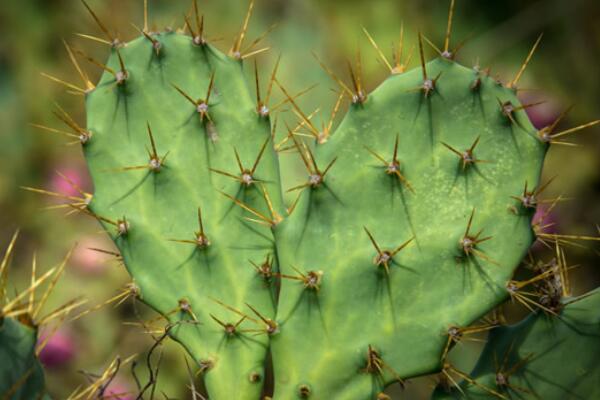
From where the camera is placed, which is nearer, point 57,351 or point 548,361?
point 548,361

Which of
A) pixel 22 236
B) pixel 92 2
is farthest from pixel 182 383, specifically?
pixel 92 2

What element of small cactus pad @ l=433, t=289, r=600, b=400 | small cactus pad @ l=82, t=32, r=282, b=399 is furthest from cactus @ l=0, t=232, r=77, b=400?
small cactus pad @ l=433, t=289, r=600, b=400

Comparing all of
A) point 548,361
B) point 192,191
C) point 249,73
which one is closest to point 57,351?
point 249,73

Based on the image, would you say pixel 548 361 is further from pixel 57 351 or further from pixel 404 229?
pixel 57 351

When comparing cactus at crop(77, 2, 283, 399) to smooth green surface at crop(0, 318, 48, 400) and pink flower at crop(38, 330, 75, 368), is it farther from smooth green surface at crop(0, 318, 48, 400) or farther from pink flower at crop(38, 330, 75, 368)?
pink flower at crop(38, 330, 75, 368)

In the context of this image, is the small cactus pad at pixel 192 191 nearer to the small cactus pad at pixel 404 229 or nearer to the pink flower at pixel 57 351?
the small cactus pad at pixel 404 229

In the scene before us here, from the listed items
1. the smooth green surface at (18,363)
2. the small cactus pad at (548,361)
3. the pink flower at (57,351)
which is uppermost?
the smooth green surface at (18,363)

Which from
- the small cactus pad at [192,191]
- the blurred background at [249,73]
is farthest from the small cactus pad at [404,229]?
the blurred background at [249,73]
